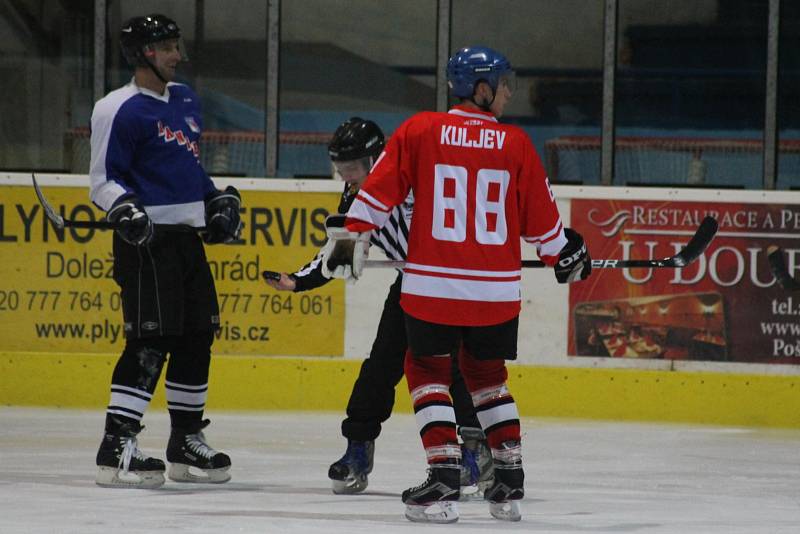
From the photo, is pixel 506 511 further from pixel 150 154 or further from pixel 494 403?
pixel 150 154

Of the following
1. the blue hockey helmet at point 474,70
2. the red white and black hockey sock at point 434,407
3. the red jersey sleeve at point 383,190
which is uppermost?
the blue hockey helmet at point 474,70

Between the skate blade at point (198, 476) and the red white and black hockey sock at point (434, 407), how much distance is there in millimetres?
967

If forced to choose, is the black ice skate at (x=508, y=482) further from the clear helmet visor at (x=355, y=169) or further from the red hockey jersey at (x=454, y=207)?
the clear helmet visor at (x=355, y=169)

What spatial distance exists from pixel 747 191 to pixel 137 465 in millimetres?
3335

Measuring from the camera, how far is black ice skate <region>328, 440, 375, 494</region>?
14.6ft

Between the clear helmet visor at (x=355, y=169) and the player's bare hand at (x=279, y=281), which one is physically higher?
the clear helmet visor at (x=355, y=169)

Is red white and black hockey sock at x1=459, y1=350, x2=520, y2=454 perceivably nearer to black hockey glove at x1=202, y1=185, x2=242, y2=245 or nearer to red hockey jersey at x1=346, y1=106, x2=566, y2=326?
red hockey jersey at x1=346, y1=106, x2=566, y2=326

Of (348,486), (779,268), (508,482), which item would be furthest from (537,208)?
(779,268)

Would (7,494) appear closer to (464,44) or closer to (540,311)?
→ (540,311)

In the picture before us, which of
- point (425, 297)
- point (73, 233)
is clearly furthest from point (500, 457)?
point (73, 233)

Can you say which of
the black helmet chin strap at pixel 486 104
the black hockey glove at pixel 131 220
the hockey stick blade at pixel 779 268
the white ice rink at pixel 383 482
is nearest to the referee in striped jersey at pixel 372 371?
the white ice rink at pixel 383 482

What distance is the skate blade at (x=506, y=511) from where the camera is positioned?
155 inches

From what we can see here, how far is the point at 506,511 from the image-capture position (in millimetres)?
Result: 3945

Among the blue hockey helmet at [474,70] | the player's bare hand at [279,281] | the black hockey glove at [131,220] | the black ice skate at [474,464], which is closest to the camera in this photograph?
the blue hockey helmet at [474,70]
